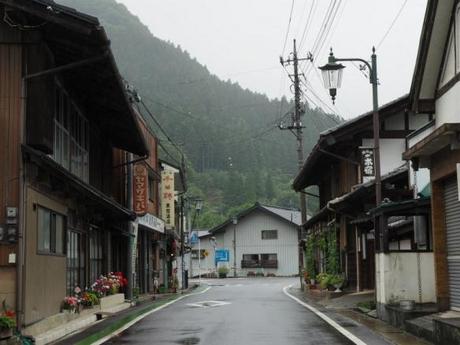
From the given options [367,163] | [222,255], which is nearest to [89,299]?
[367,163]

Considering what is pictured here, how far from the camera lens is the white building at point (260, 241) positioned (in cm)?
7400

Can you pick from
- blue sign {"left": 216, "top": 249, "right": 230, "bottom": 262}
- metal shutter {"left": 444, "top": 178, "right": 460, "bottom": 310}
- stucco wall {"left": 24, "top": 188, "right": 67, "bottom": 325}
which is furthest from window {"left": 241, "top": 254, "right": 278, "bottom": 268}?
metal shutter {"left": 444, "top": 178, "right": 460, "bottom": 310}

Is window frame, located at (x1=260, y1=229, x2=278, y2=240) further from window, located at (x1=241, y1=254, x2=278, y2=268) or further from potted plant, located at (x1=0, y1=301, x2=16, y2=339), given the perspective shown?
potted plant, located at (x1=0, y1=301, x2=16, y2=339)

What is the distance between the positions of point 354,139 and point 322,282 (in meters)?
5.92

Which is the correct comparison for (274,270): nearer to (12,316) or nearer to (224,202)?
(224,202)

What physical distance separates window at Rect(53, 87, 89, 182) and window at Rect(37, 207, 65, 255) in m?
1.67

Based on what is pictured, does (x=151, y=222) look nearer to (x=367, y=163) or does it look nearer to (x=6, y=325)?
(x=367, y=163)

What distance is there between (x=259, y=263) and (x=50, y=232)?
202ft

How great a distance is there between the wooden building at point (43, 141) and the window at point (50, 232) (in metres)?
0.02

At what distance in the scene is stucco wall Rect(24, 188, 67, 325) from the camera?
12086 millimetres

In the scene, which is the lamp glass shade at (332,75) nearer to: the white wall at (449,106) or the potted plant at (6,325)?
the white wall at (449,106)

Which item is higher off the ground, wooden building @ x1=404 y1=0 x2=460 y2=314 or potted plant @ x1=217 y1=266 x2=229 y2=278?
wooden building @ x1=404 y1=0 x2=460 y2=314

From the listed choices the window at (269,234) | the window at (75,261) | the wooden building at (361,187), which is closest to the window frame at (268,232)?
the window at (269,234)

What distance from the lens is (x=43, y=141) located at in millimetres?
12414
